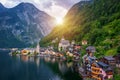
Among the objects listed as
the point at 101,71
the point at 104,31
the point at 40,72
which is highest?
the point at 104,31

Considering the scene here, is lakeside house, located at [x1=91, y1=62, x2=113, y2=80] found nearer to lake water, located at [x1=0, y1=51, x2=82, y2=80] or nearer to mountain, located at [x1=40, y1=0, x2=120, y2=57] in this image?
lake water, located at [x1=0, y1=51, x2=82, y2=80]

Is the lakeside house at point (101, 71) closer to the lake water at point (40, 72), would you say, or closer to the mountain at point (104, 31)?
the lake water at point (40, 72)

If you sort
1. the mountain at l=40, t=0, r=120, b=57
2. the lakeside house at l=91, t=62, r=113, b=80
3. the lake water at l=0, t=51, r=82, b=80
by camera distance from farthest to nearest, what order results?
the mountain at l=40, t=0, r=120, b=57 → the lake water at l=0, t=51, r=82, b=80 → the lakeside house at l=91, t=62, r=113, b=80

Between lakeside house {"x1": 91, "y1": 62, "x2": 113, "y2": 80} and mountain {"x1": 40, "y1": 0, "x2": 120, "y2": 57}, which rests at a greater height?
mountain {"x1": 40, "y1": 0, "x2": 120, "y2": 57}

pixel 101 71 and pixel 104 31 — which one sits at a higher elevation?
pixel 104 31

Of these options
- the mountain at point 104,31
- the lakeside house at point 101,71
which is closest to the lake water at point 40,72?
the lakeside house at point 101,71

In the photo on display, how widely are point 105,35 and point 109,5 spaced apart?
54.4 m

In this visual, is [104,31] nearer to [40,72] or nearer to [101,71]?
[40,72]

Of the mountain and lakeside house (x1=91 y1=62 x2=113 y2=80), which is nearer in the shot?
lakeside house (x1=91 y1=62 x2=113 y2=80)

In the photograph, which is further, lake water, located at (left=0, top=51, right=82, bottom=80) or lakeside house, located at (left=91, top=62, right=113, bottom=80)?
lake water, located at (left=0, top=51, right=82, bottom=80)

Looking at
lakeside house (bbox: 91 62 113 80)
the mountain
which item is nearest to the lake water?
lakeside house (bbox: 91 62 113 80)

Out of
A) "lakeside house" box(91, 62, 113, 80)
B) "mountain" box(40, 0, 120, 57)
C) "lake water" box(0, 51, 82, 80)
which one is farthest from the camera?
"mountain" box(40, 0, 120, 57)

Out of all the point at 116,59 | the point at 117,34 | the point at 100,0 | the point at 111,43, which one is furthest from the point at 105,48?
the point at 100,0

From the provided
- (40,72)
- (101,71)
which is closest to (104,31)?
(40,72)
